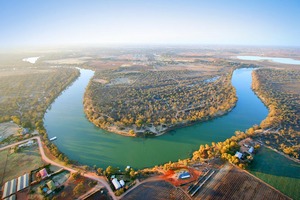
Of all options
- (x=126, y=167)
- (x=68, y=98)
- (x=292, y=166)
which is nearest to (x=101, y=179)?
(x=126, y=167)

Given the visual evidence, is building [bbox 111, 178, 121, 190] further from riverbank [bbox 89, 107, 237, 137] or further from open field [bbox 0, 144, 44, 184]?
open field [bbox 0, 144, 44, 184]

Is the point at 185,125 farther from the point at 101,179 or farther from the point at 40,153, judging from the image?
the point at 40,153

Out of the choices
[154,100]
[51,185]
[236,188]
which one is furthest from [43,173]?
[154,100]

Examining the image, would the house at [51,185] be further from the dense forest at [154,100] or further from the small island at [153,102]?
the dense forest at [154,100]

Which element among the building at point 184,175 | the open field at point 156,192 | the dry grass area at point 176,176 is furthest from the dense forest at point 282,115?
the open field at point 156,192

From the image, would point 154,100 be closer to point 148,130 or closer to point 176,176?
point 148,130

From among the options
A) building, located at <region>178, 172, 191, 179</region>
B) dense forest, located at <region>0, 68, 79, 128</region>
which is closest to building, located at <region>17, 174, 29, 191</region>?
dense forest, located at <region>0, 68, 79, 128</region>
